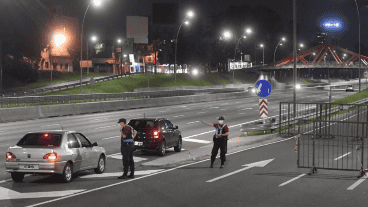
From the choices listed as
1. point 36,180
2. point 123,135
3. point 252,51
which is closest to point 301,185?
point 123,135

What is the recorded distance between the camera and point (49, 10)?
117812 mm

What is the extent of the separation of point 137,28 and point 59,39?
214 ft

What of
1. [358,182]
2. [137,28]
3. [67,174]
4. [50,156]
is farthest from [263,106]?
[137,28]

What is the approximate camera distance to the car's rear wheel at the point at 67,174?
11591 mm

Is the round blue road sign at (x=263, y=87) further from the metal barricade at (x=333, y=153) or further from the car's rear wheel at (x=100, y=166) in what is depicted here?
the car's rear wheel at (x=100, y=166)

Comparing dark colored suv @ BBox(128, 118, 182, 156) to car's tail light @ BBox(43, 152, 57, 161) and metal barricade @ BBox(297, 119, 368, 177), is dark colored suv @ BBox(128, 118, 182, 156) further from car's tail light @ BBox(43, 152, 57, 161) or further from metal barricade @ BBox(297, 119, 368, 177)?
car's tail light @ BBox(43, 152, 57, 161)

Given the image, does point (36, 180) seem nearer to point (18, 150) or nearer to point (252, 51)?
point (18, 150)

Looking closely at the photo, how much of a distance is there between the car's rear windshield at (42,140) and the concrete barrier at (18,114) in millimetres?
20643

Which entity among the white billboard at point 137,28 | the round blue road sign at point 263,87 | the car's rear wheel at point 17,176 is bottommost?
the car's rear wheel at point 17,176

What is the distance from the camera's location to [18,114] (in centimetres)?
3231

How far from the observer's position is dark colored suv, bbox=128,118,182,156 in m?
17.3

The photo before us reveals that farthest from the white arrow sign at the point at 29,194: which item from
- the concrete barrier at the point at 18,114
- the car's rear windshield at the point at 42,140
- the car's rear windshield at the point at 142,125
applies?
the concrete barrier at the point at 18,114

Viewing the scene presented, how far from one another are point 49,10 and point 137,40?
208ft

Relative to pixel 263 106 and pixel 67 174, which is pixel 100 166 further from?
pixel 263 106
